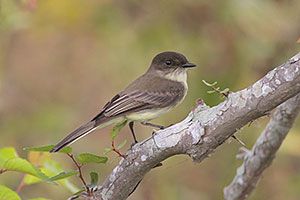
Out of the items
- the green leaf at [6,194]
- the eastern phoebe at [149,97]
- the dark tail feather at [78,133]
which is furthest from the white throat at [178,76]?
the green leaf at [6,194]

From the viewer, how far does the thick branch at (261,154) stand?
398 centimetres

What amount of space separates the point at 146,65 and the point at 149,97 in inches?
57.3

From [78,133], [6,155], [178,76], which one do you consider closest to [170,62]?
[178,76]

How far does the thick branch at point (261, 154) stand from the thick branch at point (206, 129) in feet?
3.01

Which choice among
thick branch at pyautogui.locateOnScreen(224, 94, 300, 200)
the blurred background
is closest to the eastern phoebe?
the blurred background

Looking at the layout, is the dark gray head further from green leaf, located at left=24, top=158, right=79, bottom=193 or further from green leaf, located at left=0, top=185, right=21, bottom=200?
green leaf, located at left=0, top=185, right=21, bottom=200

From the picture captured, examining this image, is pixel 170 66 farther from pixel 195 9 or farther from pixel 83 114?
pixel 83 114

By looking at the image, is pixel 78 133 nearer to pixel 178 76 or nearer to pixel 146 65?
pixel 178 76

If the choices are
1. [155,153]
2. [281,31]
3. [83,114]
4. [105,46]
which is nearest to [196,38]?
[281,31]

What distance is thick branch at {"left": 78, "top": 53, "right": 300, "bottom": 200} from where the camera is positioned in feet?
9.11

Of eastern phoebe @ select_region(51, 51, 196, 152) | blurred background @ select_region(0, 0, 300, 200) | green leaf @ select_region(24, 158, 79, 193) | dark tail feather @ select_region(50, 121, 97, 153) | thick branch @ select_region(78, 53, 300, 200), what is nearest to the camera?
thick branch @ select_region(78, 53, 300, 200)

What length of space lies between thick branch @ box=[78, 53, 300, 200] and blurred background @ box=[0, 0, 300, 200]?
1.53 metres

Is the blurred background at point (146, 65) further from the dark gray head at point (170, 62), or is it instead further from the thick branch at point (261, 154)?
the thick branch at point (261, 154)

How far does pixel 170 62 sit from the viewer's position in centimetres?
543
